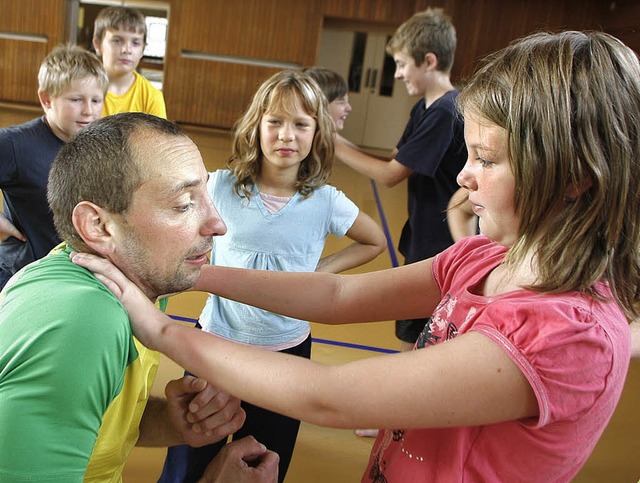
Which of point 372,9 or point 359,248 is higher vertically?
point 372,9

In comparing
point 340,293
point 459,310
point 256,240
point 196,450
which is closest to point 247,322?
point 256,240

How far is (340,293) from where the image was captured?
1528mm

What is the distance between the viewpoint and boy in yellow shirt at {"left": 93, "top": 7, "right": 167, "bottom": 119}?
3838 mm

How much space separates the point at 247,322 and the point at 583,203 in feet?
4.74

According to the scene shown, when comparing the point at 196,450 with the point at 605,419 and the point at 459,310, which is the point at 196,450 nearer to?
the point at 459,310

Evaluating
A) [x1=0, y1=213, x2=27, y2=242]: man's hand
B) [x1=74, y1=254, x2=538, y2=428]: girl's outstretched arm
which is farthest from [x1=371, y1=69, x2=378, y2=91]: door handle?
[x1=74, y1=254, x2=538, y2=428]: girl's outstretched arm

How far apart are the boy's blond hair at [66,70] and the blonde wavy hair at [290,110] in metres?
0.86

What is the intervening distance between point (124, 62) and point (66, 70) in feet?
3.83

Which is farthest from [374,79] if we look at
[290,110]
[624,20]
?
[290,110]

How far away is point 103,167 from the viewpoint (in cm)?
129

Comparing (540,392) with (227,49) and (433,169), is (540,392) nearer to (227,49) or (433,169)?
(433,169)

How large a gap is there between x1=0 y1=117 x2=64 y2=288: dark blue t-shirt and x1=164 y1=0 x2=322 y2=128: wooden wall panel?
9.56m

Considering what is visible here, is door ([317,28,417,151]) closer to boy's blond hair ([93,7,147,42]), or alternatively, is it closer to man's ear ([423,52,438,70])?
boy's blond hair ([93,7,147,42])

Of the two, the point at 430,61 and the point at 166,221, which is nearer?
the point at 166,221
